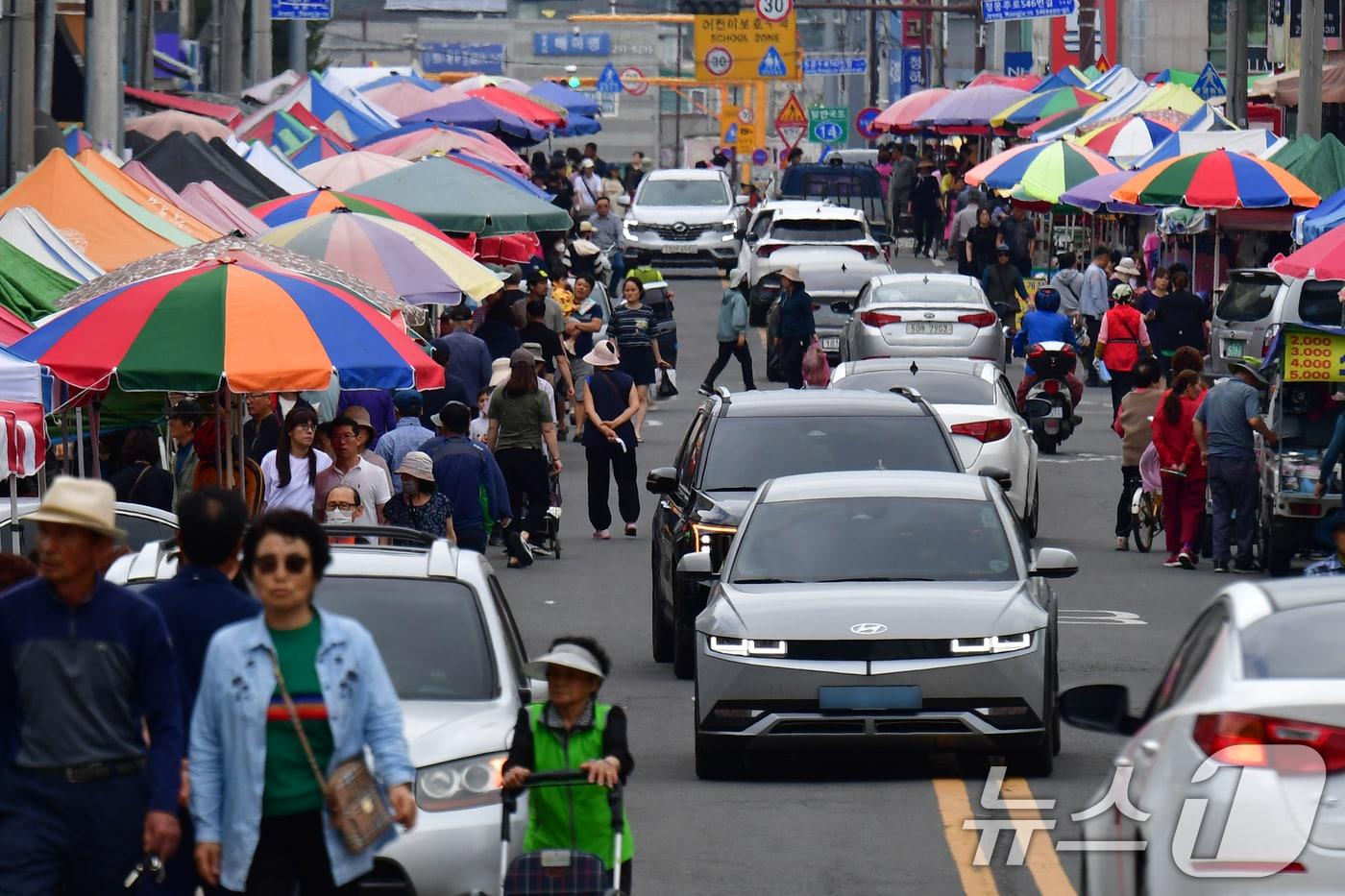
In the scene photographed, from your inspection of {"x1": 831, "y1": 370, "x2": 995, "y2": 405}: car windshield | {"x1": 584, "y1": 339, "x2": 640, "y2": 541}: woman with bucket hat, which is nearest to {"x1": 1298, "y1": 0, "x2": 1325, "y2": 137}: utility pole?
{"x1": 831, "y1": 370, "x2": 995, "y2": 405}: car windshield

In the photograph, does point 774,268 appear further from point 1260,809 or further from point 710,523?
point 1260,809

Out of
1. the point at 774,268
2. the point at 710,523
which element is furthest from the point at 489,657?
the point at 774,268

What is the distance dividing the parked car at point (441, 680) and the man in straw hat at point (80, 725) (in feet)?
4.74

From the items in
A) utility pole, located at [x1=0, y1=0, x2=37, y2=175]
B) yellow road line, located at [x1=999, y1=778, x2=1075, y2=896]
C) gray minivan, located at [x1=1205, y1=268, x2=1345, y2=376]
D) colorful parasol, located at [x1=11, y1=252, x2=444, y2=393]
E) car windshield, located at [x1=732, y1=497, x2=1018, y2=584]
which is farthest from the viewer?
gray minivan, located at [x1=1205, y1=268, x2=1345, y2=376]

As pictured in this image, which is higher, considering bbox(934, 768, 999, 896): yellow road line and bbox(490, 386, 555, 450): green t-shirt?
bbox(490, 386, 555, 450): green t-shirt

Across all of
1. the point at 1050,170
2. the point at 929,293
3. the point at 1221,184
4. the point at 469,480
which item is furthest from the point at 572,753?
the point at 1050,170

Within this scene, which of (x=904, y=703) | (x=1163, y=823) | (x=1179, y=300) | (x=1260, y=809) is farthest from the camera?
(x=1179, y=300)

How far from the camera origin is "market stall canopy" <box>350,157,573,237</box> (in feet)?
78.2

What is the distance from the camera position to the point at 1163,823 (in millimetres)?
6344

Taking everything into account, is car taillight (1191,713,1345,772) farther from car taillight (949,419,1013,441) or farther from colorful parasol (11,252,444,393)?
car taillight (949,419,1013,441)

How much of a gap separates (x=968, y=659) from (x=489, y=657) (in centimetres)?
307

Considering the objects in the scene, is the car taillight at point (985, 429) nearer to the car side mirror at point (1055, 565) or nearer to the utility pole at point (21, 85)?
the utility pole at point (21, 85)

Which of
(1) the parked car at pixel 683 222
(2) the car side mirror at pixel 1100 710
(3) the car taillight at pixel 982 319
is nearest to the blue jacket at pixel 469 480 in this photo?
(2) the car side mirror at pixel 1100 710

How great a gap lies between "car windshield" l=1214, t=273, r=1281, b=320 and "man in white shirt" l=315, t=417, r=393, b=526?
13.0 m
